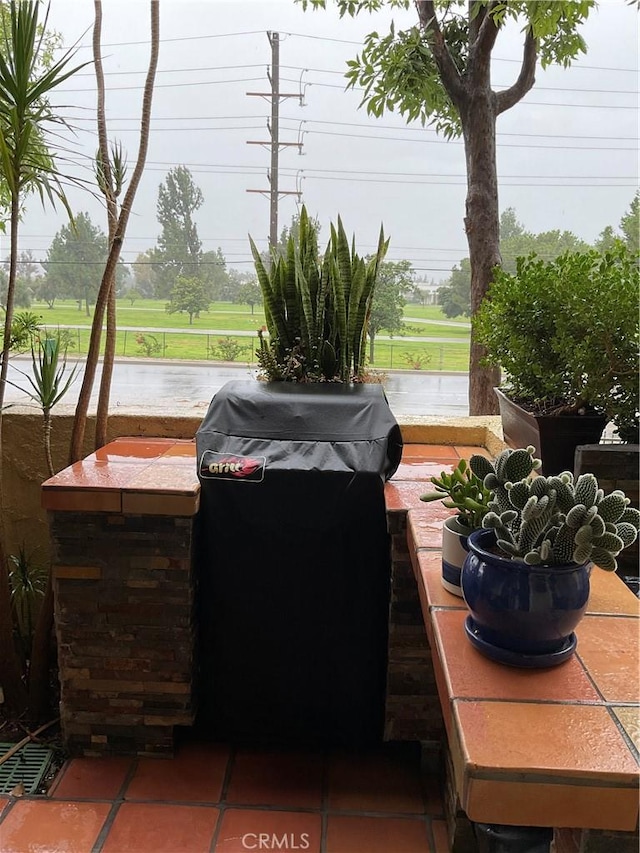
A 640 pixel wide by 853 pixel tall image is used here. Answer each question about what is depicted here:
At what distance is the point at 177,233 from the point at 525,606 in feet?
7.81

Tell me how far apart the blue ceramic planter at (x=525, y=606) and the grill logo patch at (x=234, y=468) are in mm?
985

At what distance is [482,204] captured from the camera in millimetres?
3018

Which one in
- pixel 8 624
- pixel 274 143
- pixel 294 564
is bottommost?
pixel 8 624

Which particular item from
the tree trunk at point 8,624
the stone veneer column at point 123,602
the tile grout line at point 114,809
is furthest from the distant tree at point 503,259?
the tile grout line at point 114,809

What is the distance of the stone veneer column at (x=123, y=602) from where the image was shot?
6.57ft

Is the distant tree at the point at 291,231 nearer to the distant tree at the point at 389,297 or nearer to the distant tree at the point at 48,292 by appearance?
the distant tree at the point at 389,297

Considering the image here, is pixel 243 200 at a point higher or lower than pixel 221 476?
higher

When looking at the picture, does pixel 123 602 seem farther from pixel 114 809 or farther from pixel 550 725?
pixel 550 725

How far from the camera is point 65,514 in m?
2.03

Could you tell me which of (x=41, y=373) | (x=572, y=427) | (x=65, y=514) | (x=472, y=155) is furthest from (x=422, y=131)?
(x=65, y=514)

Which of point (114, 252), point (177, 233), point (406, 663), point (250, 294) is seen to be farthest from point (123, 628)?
point (177, 233)

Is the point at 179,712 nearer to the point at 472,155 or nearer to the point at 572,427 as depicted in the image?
the point at 572,427

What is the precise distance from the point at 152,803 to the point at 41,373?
147 centimetres

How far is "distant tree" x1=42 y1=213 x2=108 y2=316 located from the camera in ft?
9.14
